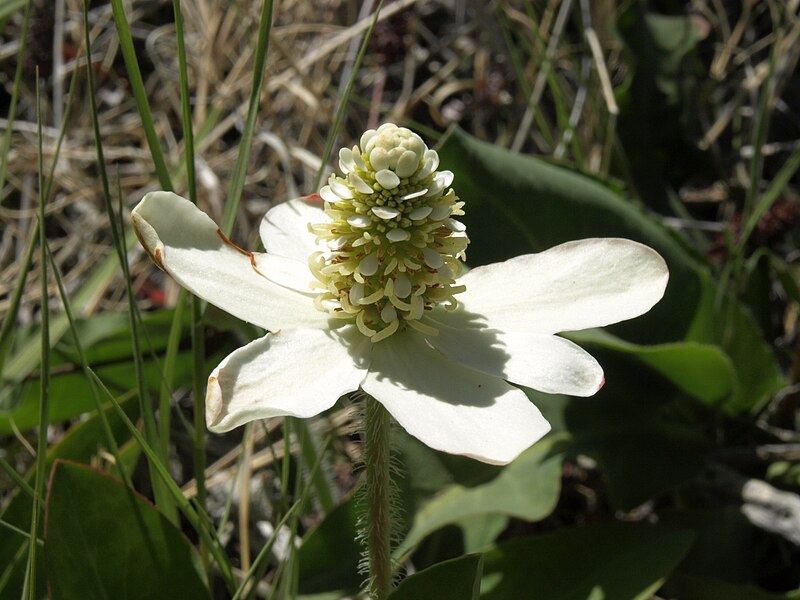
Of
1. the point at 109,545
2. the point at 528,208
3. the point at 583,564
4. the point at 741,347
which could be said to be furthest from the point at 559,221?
the point at 109,545

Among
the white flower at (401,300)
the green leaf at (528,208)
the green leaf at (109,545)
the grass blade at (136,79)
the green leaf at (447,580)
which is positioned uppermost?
the grass blade at (136,79)

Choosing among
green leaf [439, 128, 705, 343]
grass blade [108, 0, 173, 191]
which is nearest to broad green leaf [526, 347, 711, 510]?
green leaf [439, 128, 705, 343]

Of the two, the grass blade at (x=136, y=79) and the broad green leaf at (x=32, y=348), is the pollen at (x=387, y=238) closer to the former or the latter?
the grass blade at (x=136, y=79)

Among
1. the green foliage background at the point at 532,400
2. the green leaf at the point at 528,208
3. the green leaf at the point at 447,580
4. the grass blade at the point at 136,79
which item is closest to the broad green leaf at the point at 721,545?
the green foliage background at the point at 532,400

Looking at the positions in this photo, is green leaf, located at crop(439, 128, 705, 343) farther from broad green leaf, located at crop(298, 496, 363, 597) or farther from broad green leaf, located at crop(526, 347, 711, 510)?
broad green leaf, located at crop(298, 496, 363, 597)

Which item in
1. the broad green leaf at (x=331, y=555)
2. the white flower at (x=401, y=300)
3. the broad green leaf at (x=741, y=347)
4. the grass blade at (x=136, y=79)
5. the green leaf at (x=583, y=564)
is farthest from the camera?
the broad green leaf at (x=741, y=347)

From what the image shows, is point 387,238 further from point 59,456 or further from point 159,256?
point 59,456
